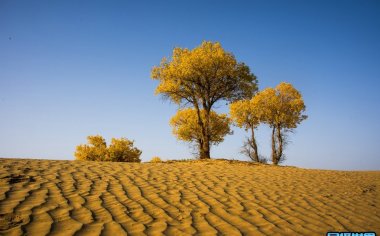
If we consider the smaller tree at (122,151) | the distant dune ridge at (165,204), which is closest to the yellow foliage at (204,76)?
the smaller tree at (122,151)

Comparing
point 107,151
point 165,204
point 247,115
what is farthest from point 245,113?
point 165,204

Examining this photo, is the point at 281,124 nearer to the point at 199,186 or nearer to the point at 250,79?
the point at 250,79

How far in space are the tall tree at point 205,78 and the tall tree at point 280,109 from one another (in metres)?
8.04

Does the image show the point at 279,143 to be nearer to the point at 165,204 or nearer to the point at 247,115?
the point at 247,115

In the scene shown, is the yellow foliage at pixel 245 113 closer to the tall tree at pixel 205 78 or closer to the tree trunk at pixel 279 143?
the tree trunk at pixel 279 143

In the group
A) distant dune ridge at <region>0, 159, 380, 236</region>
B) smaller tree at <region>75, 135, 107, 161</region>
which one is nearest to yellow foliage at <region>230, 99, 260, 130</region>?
smaller tree at <region>75, 135, 107, 161</region>

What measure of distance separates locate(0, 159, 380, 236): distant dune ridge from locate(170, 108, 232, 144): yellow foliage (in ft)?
73.5

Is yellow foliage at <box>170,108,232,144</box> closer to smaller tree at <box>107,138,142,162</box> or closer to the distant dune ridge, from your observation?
smaller tree at <box>107,138,142,162</box>

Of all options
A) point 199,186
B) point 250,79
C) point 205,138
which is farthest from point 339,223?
point 250,79

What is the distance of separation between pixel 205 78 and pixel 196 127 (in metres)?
11.1

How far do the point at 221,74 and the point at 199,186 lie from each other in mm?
14453

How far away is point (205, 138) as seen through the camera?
21.6 meters

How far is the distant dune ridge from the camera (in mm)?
4648

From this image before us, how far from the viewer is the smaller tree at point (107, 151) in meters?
24.8
